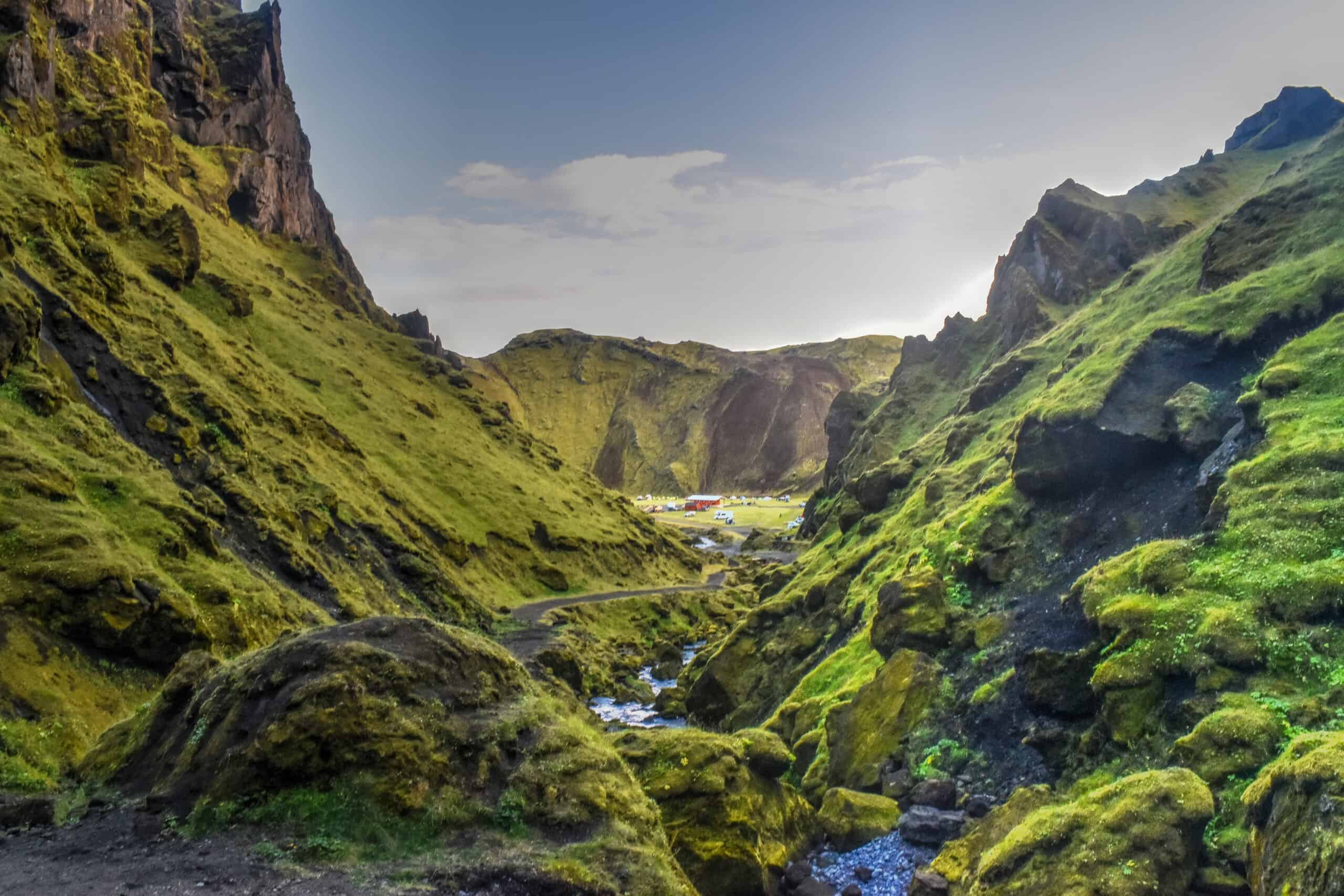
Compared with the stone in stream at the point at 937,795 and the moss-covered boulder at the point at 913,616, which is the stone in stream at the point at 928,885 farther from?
the moss-covered boulder at the point at 913,616

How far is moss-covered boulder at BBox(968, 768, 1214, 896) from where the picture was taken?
16.0 meters

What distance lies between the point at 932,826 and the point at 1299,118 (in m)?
92.4

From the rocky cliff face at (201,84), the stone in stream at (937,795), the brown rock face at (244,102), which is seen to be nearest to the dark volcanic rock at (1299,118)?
the stone in stream at (937,795)

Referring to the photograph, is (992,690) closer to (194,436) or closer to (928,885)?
(928,885)

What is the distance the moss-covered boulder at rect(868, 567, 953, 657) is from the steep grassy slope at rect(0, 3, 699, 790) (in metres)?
25.5

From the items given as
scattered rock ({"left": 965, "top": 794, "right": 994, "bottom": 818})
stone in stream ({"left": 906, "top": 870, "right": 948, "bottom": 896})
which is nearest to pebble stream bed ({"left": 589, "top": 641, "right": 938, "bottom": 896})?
stone in stream ({"left": 906, "top": 870, "right": 948, "bottom": 896})

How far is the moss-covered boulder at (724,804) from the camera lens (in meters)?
20.1

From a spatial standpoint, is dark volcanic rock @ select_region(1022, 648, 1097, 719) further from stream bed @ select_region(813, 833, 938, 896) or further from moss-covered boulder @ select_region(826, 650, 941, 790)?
stream bed @ select_region(813, 833, 938, 896)

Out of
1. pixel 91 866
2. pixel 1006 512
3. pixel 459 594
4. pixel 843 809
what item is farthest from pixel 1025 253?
pixel 91 866

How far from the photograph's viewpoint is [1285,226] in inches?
1587

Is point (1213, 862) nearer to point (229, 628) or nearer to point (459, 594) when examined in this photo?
point (229, 628)

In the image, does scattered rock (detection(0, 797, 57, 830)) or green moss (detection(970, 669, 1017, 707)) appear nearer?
scattered rock (detection(0, 797, 57, 830))

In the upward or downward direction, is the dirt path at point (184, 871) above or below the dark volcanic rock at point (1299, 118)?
below

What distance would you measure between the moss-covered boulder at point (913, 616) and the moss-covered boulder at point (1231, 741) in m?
11.8
